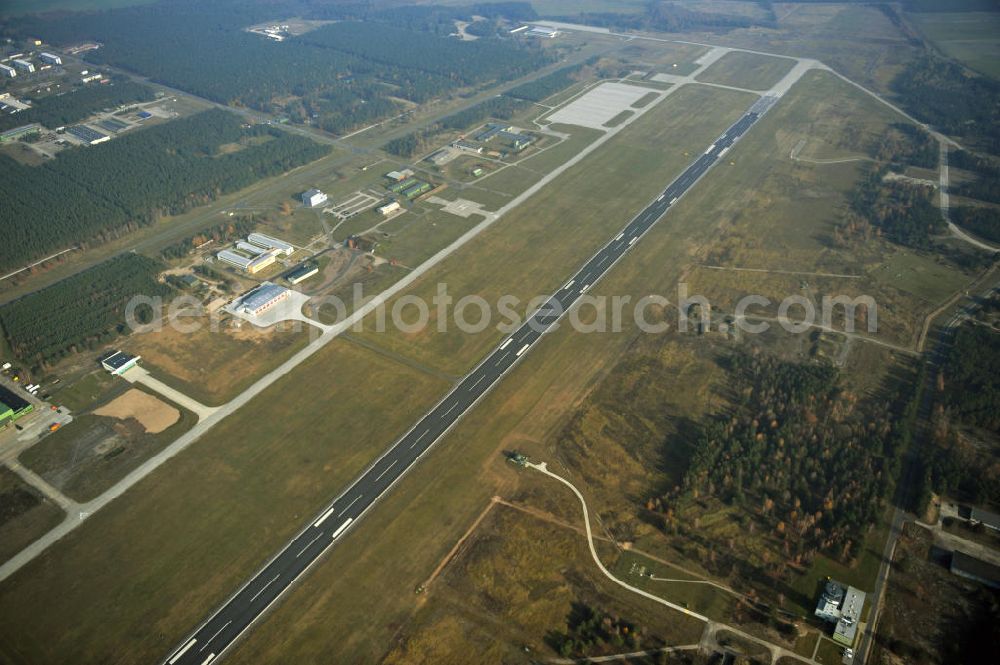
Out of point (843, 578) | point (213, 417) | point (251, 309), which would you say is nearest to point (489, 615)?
point (843, 578)

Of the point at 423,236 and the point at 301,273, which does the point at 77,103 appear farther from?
the point at 423,236

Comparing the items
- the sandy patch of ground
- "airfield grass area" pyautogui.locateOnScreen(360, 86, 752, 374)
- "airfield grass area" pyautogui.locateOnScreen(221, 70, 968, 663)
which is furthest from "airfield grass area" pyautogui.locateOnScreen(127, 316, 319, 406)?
"airfield grass area" pyautogui.locateOnScreen(221, 70, 968, 663)

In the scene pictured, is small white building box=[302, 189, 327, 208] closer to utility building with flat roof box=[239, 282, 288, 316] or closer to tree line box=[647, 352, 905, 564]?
utility building with flat roof box=[239, 282, 288, 316]

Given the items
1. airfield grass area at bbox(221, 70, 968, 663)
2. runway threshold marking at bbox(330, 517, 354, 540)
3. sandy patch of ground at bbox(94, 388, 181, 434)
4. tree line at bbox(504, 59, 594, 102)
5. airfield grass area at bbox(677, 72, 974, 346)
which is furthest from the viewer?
tree line at bbox(504, 59, 594, 102)

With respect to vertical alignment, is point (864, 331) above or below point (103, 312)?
above

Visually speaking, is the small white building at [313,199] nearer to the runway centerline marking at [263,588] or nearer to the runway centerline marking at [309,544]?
the runway centerline marking at [309,544]

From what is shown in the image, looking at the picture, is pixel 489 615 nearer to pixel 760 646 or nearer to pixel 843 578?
pixel 760 646
